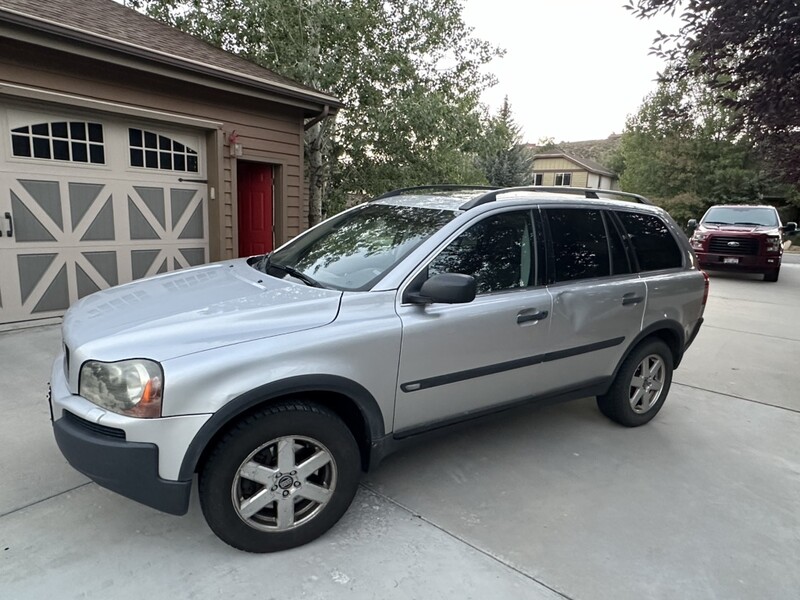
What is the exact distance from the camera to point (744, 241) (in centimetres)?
1218

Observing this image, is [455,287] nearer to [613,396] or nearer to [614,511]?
[614,511]

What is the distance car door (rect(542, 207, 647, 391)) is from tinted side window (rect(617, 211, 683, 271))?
17cm

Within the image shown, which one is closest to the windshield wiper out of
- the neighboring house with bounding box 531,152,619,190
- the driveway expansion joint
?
the driveway expansion joint

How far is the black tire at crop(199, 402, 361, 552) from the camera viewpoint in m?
2.19

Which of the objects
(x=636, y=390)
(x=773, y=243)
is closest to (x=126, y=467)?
(x=636, y=390)

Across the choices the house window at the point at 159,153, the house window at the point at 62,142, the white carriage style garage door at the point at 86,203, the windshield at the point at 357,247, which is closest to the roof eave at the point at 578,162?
the house window at the point at 159,153

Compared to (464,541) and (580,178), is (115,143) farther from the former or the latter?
(580,178)

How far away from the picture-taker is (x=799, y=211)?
3366 cm

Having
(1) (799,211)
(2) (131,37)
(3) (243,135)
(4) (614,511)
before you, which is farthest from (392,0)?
(1) (799,211)

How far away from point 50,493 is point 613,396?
11.7 ft

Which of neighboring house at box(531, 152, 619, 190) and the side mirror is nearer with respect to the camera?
the side mirror

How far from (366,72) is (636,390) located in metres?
9.14

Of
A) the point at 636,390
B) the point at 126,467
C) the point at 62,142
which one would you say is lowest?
the point at 636,390

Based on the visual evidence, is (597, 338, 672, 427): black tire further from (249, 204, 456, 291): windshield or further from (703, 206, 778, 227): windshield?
(703, 206, 778, 227): windshield
